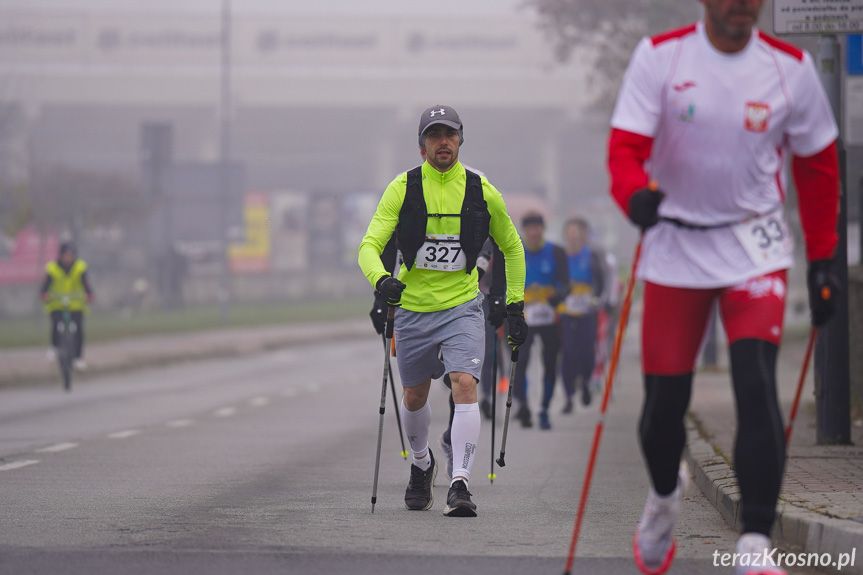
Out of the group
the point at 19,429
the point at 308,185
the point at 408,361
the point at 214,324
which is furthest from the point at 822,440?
the point at 308,185

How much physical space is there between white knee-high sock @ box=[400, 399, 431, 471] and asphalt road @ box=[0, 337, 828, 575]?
0.82ft

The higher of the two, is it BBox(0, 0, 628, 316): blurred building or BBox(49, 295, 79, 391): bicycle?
BBox(0, 0, 628, 316): blurred building

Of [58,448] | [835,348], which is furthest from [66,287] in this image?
[835,348]

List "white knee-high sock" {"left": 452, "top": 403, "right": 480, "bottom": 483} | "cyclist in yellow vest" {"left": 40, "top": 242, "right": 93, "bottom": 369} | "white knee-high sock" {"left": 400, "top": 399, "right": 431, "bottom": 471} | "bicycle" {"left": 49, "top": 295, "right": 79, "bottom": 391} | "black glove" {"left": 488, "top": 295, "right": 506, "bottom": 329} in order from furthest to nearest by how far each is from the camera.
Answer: "cyclist in yellow vest" {"left": 40, "top": 242, "right": 93, "bottom": 369}
"bicycle" {"left": 49, "top": 295, "right": 79, "bottom": 391}
"black glove" {"left": 488, "top": 295, "right": 506, "bottom": 329}
"white knee-high sock" {"left": 400, "top": 399, "right": 431, "bottom": 471}
"white knee-high sock" {"left": 452, "top": 403, "right": 480, "bottom": 483}

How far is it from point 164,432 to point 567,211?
5194 centimetres

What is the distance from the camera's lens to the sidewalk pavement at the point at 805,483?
5.58 metres

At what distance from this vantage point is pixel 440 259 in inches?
283

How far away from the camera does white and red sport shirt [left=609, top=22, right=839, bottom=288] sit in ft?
15.3

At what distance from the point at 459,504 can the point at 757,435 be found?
262 cm

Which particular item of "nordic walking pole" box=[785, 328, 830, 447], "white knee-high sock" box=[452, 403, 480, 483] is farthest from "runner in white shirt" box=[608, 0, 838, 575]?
"white knee-high sock" box=[452, 403, 480, 483]

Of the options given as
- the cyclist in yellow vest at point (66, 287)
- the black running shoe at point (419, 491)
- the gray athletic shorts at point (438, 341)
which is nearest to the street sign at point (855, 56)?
the gray athletic shorts at point (438, 341)

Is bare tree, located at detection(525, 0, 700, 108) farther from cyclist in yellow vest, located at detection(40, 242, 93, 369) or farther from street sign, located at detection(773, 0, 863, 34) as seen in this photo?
street sign, located at detection(773, 0, 863, 34)

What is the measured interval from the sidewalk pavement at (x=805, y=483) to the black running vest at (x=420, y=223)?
1686 mm

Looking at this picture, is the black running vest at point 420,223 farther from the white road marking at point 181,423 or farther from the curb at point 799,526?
the white road marking at point 181,423
